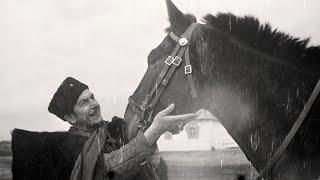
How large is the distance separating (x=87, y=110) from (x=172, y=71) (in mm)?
1294

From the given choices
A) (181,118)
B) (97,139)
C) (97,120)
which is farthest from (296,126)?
(97,120)

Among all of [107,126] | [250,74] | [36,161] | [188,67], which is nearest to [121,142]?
[107,126]

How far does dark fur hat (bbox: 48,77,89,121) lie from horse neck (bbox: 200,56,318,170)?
1648mm

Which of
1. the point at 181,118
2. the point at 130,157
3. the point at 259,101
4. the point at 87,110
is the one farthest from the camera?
the point at 87,110

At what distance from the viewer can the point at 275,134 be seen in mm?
2941

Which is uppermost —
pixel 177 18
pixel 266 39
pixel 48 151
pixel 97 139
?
pixel 177 18

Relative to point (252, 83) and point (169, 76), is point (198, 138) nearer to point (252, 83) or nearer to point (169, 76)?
point (169, 76)

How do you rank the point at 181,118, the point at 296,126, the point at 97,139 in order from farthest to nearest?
the point at 97,139
the point at 181,118
the point at 296,126

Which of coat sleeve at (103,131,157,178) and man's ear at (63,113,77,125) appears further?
man's ear at (63,113,77,125)

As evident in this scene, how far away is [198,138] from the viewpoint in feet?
102

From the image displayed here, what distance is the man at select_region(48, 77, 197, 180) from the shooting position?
134 inches

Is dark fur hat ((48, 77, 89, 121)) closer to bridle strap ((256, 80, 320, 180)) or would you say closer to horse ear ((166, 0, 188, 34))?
horse ear ((166, 0, 188, 34))

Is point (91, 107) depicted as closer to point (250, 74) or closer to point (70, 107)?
point (70, 107)

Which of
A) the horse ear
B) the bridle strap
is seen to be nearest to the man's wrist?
the horse ear
